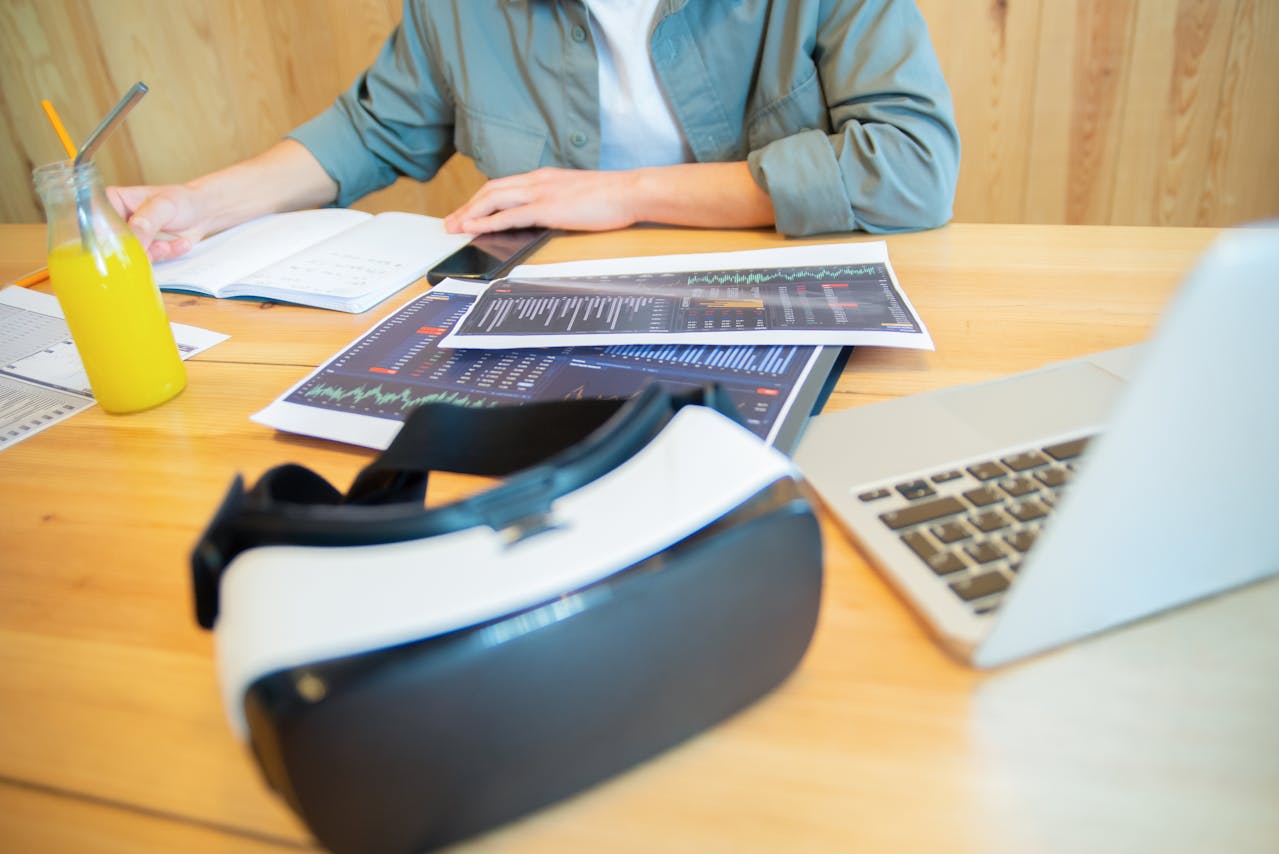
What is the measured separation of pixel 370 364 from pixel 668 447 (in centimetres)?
42

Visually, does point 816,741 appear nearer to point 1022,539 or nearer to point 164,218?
point 1022,539

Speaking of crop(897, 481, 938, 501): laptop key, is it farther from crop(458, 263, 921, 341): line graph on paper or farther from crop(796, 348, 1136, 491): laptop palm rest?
crop(458, 263, 921, 341): line graph on paper

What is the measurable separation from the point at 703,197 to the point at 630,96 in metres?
0.29

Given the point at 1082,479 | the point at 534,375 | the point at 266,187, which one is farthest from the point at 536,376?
the point at 266,187

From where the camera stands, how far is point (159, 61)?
2.12m

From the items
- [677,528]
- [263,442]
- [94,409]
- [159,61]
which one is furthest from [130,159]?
[677,528]

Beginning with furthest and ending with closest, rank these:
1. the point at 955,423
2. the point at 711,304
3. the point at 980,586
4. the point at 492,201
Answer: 1. the point at 492,201
2. the point at 711,304
3. the point at 955,423
4. the point at 980,586

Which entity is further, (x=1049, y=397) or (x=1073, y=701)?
(x=1049, y=397)

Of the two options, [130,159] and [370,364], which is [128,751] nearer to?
[370,364]

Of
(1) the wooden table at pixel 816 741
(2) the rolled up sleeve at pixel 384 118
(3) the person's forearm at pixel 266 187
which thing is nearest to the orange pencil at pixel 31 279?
(3) the person's forearm at pixel 266 187

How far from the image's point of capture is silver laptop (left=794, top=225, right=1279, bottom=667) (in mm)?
254

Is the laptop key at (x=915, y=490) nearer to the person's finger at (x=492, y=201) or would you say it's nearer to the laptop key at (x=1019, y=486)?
the laptop key at (x=1019, y=486)

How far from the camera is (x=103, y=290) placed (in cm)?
62

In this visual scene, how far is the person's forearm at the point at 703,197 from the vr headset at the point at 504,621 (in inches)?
26.2
